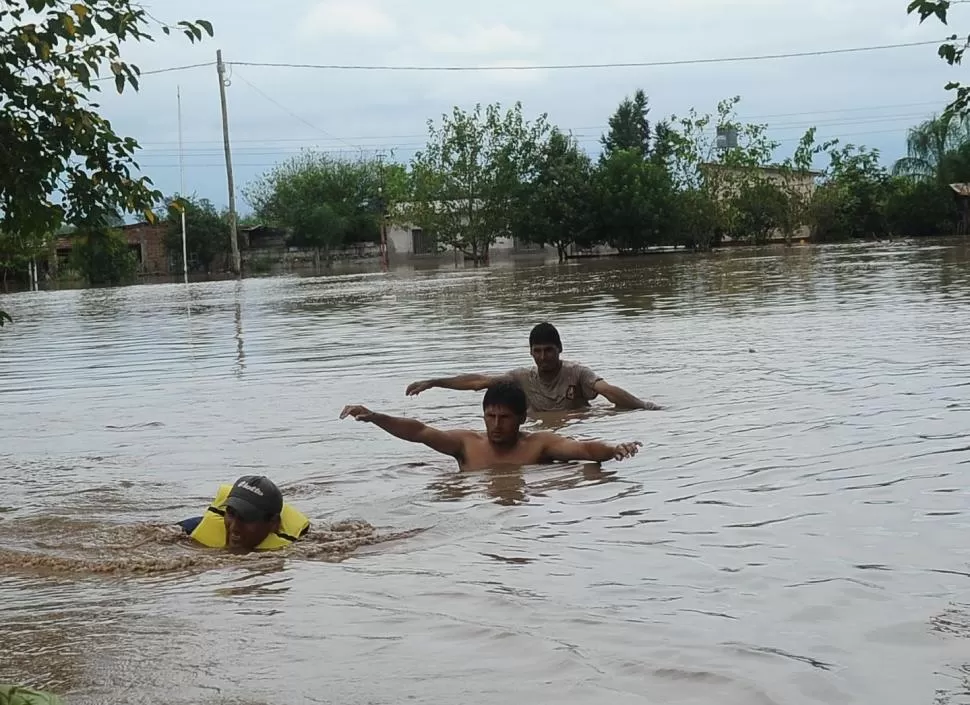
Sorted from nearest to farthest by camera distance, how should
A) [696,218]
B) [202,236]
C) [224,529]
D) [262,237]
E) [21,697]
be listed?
[21,697], [224,529], [696,218], [202,236], [262,237]

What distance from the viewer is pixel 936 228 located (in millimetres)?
62656

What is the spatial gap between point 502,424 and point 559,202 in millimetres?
49872

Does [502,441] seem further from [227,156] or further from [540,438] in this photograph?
[227,156]

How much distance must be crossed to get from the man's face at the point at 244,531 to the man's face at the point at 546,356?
4544mm

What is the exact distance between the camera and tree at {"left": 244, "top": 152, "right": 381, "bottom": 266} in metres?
79.1

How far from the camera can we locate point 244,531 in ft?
21.0

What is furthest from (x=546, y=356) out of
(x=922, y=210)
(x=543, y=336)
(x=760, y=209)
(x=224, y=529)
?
(x=922, y=210)

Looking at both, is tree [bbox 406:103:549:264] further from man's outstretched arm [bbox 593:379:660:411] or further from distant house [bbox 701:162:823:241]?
man's outstretched arm [bbox 593:379:660:411]

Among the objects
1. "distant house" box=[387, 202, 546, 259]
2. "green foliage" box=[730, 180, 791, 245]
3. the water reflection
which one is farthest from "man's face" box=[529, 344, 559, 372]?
"distant house" box=[387, 202, 546, 259]

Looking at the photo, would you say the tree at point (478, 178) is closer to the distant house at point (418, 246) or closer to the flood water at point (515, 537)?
the distant house at point (418, 246)

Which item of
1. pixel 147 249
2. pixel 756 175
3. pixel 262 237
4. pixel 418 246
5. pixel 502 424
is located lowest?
pixel 502 424

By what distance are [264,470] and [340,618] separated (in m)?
4.53

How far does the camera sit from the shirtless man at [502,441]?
8.36m

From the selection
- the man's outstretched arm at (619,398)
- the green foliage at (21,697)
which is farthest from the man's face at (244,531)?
the man's outstretched arm at (619,398)
